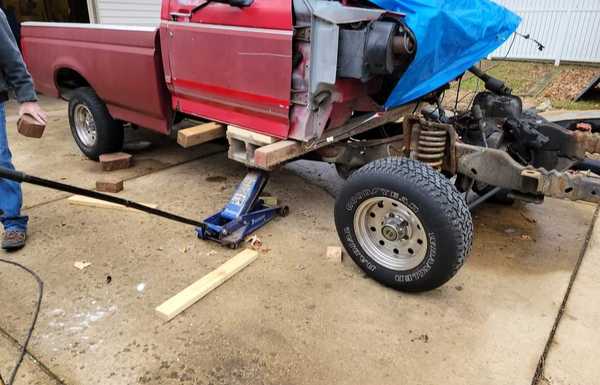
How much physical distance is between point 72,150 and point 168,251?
9.83 feet

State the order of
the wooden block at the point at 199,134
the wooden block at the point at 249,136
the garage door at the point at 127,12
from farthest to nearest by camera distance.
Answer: the garage door at the point at 127,12 < the wooden block at the point at 199,134 < the wooden block at the point at 249,136

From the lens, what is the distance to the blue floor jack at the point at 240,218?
326 cm

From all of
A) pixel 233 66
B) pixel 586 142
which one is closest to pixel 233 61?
pixel 233 66

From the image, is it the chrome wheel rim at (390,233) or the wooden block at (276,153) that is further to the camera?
the wooden block at (276,153)

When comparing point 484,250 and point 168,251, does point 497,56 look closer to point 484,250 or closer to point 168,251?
point 484,250

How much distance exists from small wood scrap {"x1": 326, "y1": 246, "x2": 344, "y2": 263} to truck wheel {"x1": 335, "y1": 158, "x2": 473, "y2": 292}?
24cm

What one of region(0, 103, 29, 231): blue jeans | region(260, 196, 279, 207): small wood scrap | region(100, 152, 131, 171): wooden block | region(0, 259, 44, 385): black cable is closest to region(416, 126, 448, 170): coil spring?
region(260, 196, 279, 207): small wood scrap

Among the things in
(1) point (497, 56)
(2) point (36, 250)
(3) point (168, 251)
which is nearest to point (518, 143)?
(3) point (168, 251)

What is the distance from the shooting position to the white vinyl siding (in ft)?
39.1

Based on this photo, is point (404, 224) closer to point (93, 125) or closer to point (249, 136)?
point (249, 136)

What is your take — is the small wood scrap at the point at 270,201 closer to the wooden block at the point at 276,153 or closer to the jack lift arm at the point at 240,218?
the jack lift arm at the point at 240,218

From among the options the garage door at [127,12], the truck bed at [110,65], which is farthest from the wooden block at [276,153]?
the garage door at [127,12]

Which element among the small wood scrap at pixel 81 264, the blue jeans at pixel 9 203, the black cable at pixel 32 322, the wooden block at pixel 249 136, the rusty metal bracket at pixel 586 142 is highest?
the rusty metal bracket at pixel 586 142

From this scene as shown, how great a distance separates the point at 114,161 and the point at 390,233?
126 inches
